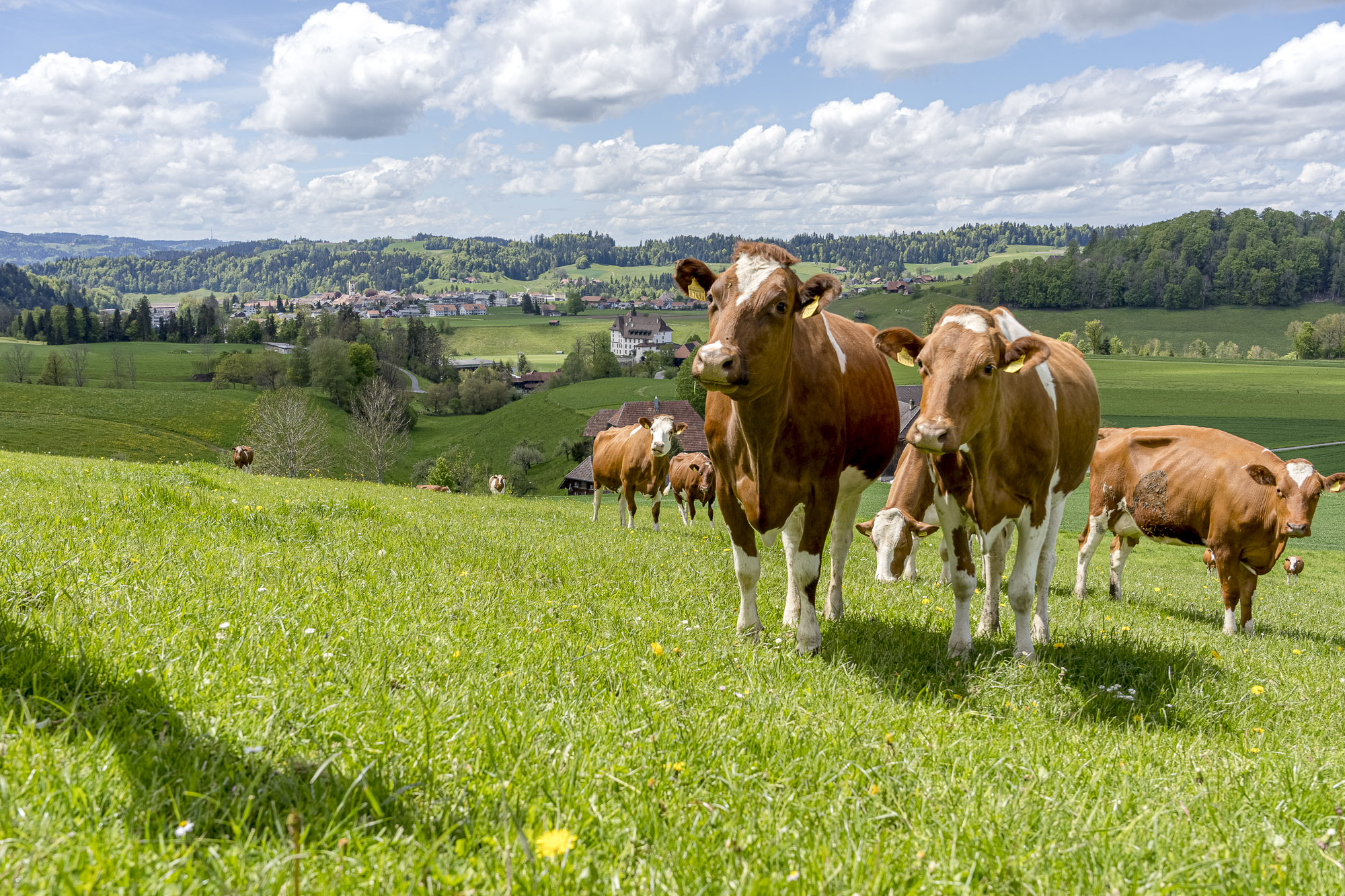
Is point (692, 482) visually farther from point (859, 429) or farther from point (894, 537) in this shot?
point (859, 429)

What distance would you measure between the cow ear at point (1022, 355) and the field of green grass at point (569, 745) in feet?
6.88

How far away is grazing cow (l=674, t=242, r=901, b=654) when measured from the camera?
5070mm

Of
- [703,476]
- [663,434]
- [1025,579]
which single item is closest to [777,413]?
[1025,579]

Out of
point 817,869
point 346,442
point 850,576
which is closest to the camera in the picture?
point 817,869

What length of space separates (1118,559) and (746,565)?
9365 millimetres

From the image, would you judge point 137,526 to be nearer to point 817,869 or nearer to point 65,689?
point 65,689

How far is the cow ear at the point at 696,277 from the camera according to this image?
5.48 meters

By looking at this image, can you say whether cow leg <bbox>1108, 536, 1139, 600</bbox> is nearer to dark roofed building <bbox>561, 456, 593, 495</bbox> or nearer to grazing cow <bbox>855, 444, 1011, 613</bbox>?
grazing cow <bbox>855, 444, 1011, 613</bbox>

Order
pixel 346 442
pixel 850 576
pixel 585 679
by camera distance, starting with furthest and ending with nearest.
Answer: pixel 346 442, pixel 850 576, pixel 585 679

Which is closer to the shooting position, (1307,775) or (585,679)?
(1307,775)

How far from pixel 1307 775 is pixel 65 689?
537cm

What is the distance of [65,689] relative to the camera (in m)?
2.89

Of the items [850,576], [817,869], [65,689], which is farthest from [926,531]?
[65,689]

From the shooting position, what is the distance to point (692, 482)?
24.6 meters
